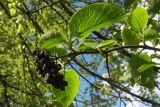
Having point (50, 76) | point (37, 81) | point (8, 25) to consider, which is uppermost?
point (8, 25)

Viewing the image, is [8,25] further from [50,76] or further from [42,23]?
[50,76]

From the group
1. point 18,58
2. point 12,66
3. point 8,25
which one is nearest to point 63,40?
point 8,25

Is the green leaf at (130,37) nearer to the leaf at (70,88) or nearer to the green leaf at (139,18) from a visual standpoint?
the green leaf at (139,18)

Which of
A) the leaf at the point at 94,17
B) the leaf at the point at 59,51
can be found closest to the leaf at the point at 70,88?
the leaf at the point at 59,51

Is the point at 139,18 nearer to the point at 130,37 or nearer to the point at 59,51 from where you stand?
the point at 130,37

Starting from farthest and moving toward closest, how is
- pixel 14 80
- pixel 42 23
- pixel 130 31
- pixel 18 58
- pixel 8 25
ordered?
pixel 14 80 → pixel 18 58 → pixel 42 23 → pixel 8 25 → pixel 130 31
